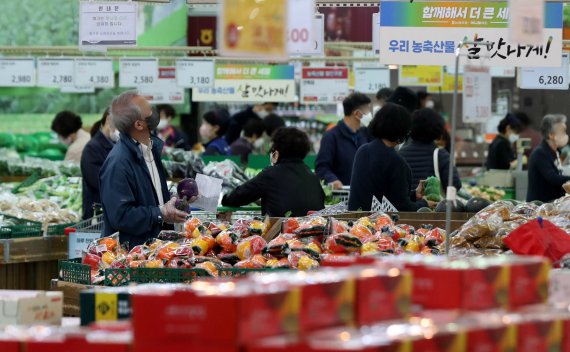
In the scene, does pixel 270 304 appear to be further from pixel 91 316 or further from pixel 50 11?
pixel 50 11

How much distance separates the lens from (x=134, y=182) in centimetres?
689

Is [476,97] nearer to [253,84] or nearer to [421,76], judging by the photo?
[253,84]

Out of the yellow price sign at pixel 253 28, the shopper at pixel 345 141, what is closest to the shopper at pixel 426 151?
the shopper at pixel 345 141

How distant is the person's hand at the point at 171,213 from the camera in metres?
6.77

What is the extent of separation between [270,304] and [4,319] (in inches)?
39.5

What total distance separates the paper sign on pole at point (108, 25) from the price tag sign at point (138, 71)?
523cm

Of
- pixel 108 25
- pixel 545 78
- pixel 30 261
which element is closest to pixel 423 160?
pixel 108 25

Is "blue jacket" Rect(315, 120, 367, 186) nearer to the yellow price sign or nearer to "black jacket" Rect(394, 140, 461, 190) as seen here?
"black jacket" Rect(394, 140, 461, 190)

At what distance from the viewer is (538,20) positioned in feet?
16.0

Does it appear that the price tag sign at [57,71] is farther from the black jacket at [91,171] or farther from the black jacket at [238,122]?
the black jacket at [91,171]

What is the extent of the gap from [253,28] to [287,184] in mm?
3394

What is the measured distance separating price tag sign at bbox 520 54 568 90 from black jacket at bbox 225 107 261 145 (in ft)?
21.0

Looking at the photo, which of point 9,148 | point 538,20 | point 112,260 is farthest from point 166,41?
point 538,20

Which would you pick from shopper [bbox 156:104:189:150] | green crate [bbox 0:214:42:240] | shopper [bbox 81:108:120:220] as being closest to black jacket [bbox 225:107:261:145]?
shopper [bbox 156:104:189:150]
